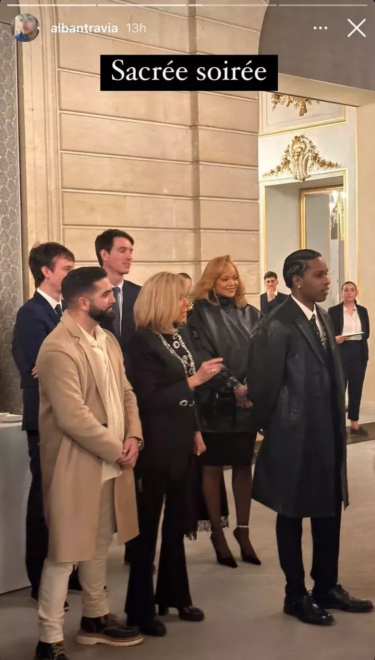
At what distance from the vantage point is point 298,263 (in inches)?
146

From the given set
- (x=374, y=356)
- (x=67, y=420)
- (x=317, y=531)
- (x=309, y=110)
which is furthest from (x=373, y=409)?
(x=67, y=420)

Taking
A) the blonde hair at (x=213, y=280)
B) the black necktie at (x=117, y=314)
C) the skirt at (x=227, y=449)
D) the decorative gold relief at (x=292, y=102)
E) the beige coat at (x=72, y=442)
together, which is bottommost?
the skirt at (x=227, y=449)

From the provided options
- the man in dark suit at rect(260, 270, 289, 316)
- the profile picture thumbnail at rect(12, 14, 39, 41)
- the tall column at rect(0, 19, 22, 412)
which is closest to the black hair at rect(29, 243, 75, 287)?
the profile picture thumbnail at rect(12, 14, 39, 41)

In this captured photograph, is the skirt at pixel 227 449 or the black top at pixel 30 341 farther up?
the black top at pixel 30 341

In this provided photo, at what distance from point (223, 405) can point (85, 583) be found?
1.37 m

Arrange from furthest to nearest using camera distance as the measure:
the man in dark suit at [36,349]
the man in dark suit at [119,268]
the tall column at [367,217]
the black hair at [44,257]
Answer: the tall column at [367,217] < the man in dark suit at [119,268] < the black hair at [44,257] < the man in dark suit at [36,349]

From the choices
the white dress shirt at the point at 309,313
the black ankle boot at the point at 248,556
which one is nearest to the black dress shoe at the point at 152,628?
the black ankle boot at the point at 248,556

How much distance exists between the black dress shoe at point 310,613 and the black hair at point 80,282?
157cm

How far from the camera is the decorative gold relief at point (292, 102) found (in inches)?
453

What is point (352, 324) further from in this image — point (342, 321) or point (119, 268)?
point (119, 268)

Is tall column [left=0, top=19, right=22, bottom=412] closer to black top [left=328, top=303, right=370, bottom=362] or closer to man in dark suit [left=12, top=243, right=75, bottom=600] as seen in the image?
man in dark suit [left=12, top=243, right=75, bottom=600]

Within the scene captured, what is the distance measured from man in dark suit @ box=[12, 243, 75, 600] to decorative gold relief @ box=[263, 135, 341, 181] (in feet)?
25.7

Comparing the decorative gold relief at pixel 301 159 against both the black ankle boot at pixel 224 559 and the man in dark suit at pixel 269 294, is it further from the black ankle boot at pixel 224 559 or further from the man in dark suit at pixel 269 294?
the black ankle boot at pixel 224 559

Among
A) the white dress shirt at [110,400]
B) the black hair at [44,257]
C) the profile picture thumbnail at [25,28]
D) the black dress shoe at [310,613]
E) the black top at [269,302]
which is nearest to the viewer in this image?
the white dress shirt at [110,400]
